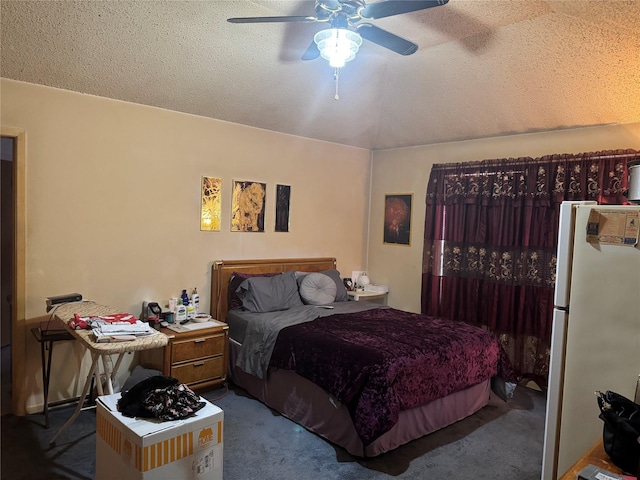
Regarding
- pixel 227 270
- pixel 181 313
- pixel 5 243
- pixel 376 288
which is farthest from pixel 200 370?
pixel 376 288

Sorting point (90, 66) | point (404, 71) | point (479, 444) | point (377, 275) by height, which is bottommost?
point (479, 444)

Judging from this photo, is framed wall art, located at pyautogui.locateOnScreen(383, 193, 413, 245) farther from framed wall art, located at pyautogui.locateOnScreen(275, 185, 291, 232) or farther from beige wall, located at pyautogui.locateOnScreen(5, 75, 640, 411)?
framed wall art, located at pyautogui.locateOnScreen(275, 185, 291, 232)

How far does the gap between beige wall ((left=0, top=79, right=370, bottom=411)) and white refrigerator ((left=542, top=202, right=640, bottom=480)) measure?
3.03m

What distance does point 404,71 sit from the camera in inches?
153

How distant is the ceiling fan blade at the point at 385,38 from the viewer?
7.20 feet

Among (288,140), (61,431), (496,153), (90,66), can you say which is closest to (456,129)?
(496,153)

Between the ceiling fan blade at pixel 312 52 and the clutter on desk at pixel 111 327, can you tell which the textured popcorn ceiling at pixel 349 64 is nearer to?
the ceiling fan blade at pixel 312 52

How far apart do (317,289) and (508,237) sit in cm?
193

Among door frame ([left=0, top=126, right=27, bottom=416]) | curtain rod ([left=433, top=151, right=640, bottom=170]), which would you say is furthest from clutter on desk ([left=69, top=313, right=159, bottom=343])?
curtain rod ([left=433, top=151, right=640, bottom=170])

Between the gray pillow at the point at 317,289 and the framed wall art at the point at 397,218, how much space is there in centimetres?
115

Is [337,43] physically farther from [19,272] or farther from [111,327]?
[19,272]

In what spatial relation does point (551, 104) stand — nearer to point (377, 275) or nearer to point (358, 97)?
point (358, 97)

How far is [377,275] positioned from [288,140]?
6.61ft

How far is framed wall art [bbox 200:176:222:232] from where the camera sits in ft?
13.1
